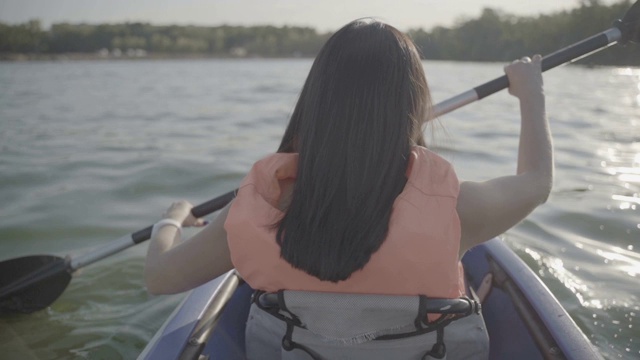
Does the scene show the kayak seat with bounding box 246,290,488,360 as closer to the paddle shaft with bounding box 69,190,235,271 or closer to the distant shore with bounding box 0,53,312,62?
the paddle shaft with bounding box 69,190,235,271

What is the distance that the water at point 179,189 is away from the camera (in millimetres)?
3143

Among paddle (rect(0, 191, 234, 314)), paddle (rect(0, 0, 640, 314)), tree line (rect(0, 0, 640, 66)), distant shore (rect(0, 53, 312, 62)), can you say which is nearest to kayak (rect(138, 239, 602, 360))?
paddle (rect(0, 0, 640, 314))

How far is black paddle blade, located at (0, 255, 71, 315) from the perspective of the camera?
3.13 m

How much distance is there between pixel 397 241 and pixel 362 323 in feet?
0.68

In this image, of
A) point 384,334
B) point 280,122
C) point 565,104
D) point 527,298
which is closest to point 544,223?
point 527,298

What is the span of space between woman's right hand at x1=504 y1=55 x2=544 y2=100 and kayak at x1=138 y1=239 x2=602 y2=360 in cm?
67

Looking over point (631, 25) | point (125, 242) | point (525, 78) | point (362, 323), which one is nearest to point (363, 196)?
point (362, 323)

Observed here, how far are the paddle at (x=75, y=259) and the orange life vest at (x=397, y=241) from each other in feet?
3.54

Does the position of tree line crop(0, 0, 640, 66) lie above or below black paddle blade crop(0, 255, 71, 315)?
above

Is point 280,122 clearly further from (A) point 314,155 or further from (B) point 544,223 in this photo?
(A) point 314,155

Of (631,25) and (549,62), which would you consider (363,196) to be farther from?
(631,25)

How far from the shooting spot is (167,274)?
5.11 ft

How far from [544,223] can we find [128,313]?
287 cm

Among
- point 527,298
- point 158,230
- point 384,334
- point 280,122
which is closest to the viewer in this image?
point 384,334
